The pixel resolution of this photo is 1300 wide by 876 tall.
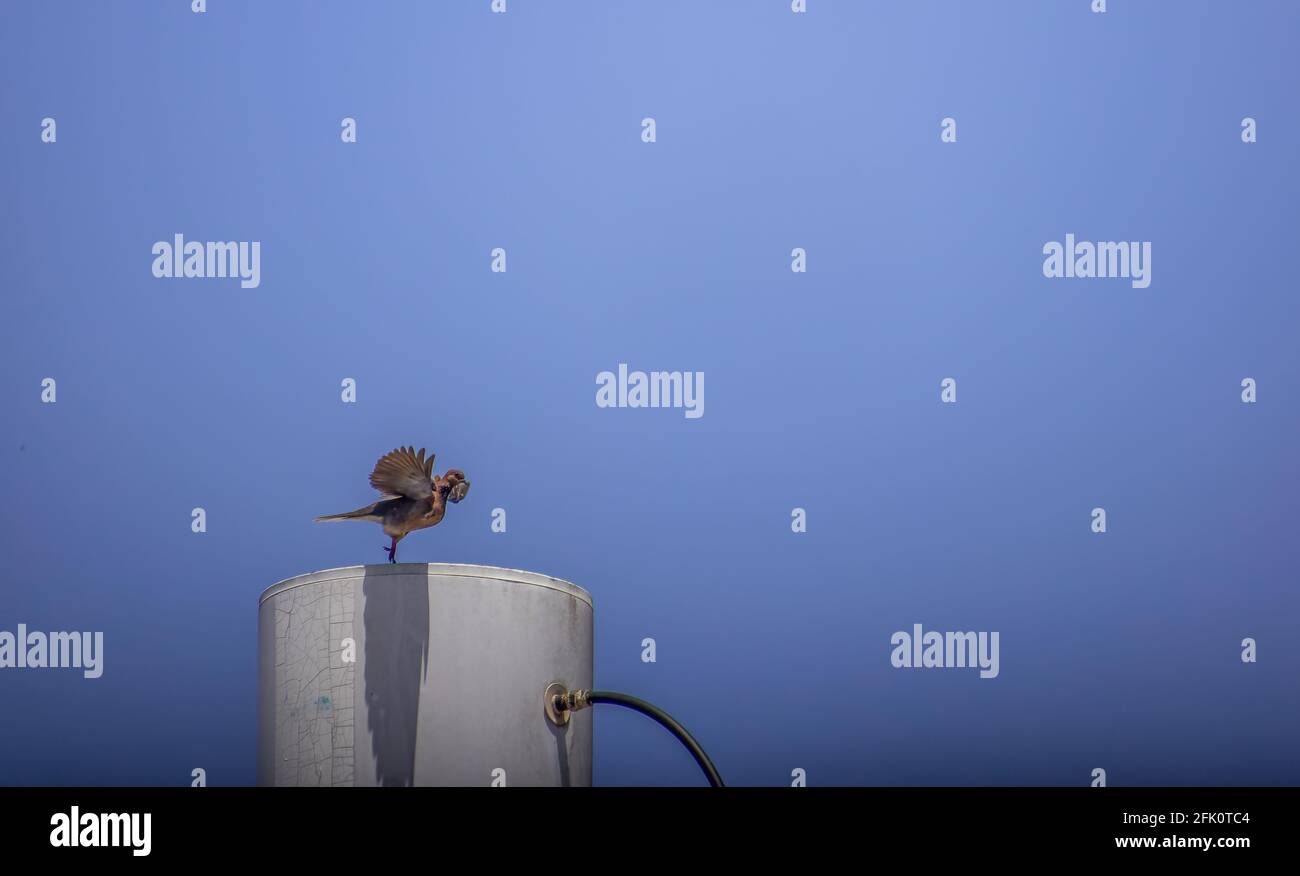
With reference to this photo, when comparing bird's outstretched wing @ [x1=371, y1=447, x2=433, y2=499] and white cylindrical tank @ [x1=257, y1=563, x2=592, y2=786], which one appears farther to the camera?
bird's outstretched wing @ [x1=371, y1=447, x2=433, y2=499]

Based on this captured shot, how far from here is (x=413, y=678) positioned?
6.52m

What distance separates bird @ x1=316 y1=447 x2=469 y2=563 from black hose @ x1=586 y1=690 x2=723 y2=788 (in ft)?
4.07

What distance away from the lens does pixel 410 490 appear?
24.0ft

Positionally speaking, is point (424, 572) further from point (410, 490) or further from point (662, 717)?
point (662, 717)

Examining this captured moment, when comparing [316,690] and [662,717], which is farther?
[662,717]

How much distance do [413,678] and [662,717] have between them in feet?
4.38

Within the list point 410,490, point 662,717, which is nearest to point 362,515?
point 410,490

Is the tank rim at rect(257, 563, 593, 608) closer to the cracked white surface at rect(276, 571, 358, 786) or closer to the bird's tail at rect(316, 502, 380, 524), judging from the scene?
the cracked white surface at rect(276, 571, 358, 786)

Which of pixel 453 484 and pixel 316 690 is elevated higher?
pixel 453 484

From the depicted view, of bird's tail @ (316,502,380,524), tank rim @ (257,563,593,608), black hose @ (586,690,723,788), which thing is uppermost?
bird's tail @ (316,502,380,524)

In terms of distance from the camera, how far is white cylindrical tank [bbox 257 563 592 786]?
→ 649cm

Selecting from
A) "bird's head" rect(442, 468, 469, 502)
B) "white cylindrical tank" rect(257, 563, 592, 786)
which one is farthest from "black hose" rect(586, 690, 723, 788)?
"bird's head" rect(442, 468, 469, 502)
